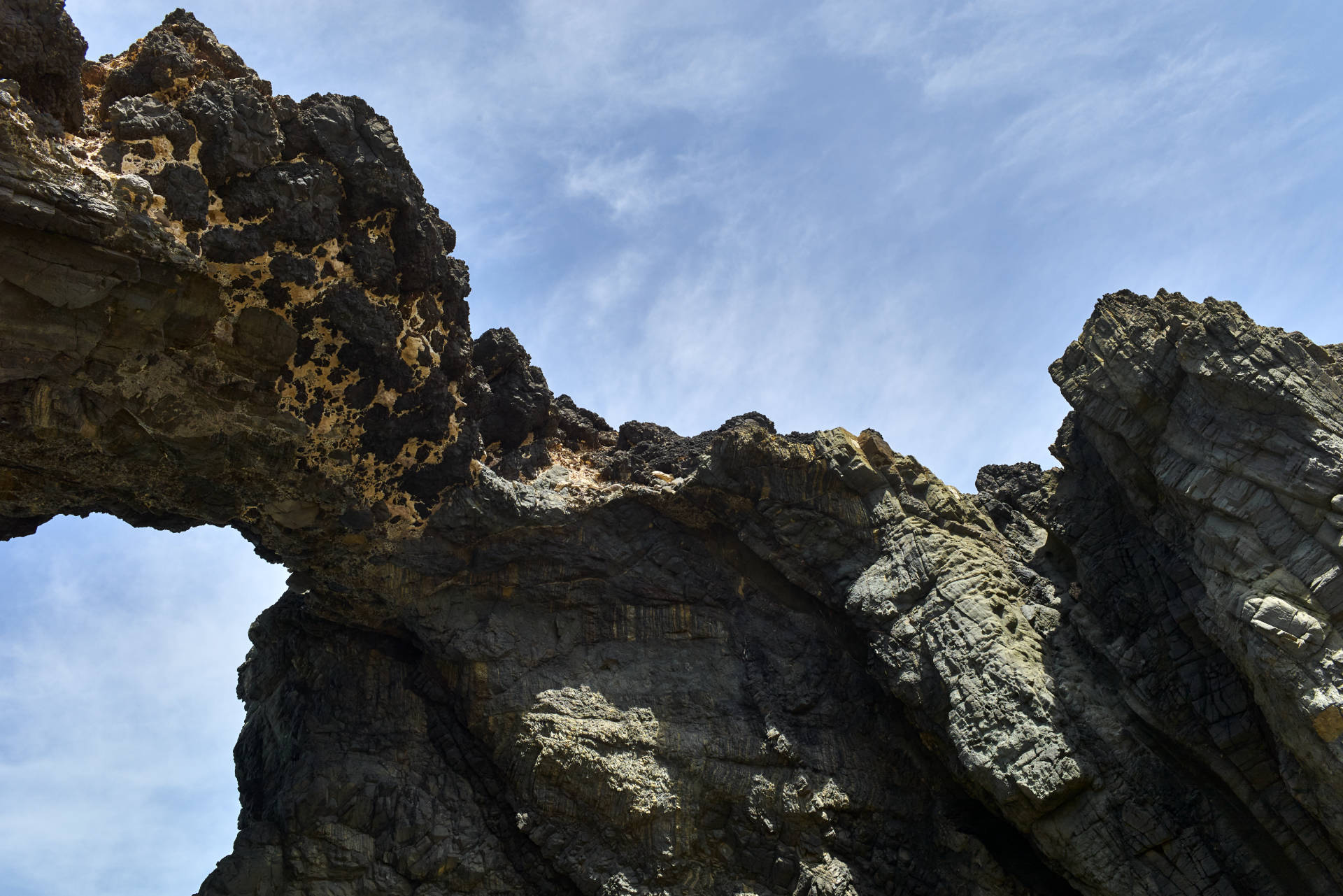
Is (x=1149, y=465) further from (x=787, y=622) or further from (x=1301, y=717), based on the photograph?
(x=787, y=622)

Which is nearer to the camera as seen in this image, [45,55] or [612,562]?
[45,55]

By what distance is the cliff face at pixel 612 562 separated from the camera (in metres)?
16.1

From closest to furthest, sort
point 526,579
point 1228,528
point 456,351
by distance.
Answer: point 1228,528
point 456,351
point 526,579

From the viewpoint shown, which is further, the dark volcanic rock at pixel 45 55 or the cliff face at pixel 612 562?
the cliff face at pixel 612 562

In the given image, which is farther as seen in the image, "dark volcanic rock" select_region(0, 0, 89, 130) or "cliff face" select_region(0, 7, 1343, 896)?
"cliff face" select_region(0, 7, 1343, 896)

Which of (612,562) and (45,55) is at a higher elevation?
(45,55)

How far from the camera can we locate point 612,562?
80.0 feet

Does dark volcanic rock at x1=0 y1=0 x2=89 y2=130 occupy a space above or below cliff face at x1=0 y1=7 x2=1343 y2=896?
above

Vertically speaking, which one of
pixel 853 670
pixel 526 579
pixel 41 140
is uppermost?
pixel 41 140

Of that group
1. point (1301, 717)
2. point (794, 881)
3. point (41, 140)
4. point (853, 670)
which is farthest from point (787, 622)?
point (41, 140)

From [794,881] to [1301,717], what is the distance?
34.7 ft

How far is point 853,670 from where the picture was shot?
927 inches

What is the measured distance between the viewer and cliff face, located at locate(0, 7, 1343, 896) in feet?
52.9

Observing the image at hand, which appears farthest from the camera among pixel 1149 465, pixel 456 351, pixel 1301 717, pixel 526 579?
pixel 526 579
